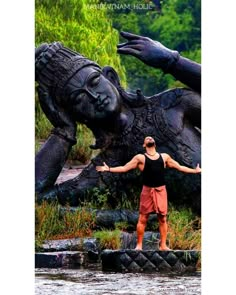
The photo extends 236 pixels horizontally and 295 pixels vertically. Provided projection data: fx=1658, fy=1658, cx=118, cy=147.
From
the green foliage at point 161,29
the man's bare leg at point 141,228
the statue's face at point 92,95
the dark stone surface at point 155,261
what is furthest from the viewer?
the statue's face at point 92,95

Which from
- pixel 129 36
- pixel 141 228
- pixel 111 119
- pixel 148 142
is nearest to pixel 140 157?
pixel 148 142

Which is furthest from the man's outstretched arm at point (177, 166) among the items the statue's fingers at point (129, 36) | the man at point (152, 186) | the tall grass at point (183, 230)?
the statue's fingers at point (129, 36)

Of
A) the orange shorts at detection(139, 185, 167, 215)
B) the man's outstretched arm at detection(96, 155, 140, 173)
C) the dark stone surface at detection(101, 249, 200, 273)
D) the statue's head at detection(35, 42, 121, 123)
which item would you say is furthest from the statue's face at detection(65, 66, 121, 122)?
the dark stone surface at detection(101, 249, 200, 273)

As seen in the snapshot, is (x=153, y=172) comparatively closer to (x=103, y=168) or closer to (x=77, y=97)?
(x=103, y=168)

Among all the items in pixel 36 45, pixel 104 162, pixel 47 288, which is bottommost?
pixel 47 288

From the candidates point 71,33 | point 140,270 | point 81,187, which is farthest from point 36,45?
point 140,270

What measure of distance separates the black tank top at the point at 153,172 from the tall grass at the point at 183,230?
248 mm

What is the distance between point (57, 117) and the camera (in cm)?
1213

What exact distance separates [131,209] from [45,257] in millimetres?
750

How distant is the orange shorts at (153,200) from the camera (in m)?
11.8

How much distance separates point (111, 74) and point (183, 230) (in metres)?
1.26

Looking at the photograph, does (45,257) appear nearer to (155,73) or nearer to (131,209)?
(131,209)

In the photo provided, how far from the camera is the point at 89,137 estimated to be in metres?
12.2

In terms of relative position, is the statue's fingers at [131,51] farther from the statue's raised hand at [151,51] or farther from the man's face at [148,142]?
the man's face at [148,142]
